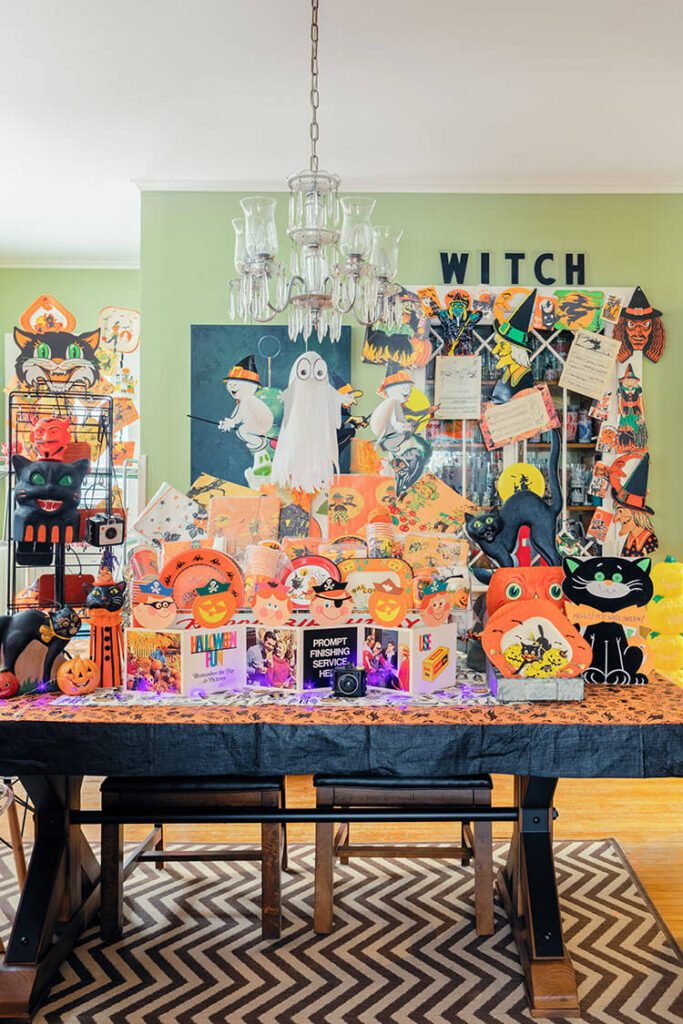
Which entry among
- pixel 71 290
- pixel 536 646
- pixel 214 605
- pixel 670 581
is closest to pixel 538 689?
pixel 536 646

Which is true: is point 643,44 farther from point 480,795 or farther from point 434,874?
point 434,874

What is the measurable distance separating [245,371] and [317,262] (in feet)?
7.11

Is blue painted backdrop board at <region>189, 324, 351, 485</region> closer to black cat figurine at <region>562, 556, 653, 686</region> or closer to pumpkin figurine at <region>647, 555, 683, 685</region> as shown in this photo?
pumpkin figurine at <region>647, 555, 683, 685</region>

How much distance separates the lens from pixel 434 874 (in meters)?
2.84

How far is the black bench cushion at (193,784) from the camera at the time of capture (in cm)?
227

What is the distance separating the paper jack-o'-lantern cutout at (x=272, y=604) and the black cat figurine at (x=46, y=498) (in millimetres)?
1082

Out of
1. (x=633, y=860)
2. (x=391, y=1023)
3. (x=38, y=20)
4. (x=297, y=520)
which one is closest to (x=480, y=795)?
(x=391, y=1023)

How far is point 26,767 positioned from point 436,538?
1270mm

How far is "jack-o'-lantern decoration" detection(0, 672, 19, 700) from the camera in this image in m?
2.12

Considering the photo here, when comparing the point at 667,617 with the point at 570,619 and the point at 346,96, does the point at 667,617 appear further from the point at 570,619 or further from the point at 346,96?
the point at 346,96

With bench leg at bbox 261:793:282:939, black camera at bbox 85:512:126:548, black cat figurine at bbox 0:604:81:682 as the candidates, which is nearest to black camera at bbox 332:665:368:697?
bench leg at bbox 261:793:282:939

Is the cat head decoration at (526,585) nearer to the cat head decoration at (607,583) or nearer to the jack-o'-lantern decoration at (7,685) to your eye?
the cat head decoration at (607,583)

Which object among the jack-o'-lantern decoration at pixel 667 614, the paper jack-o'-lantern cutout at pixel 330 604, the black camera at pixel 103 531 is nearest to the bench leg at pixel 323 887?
the paper jack-o'-lantern cutout at pixel 330 604

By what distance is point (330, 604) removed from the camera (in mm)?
2225
